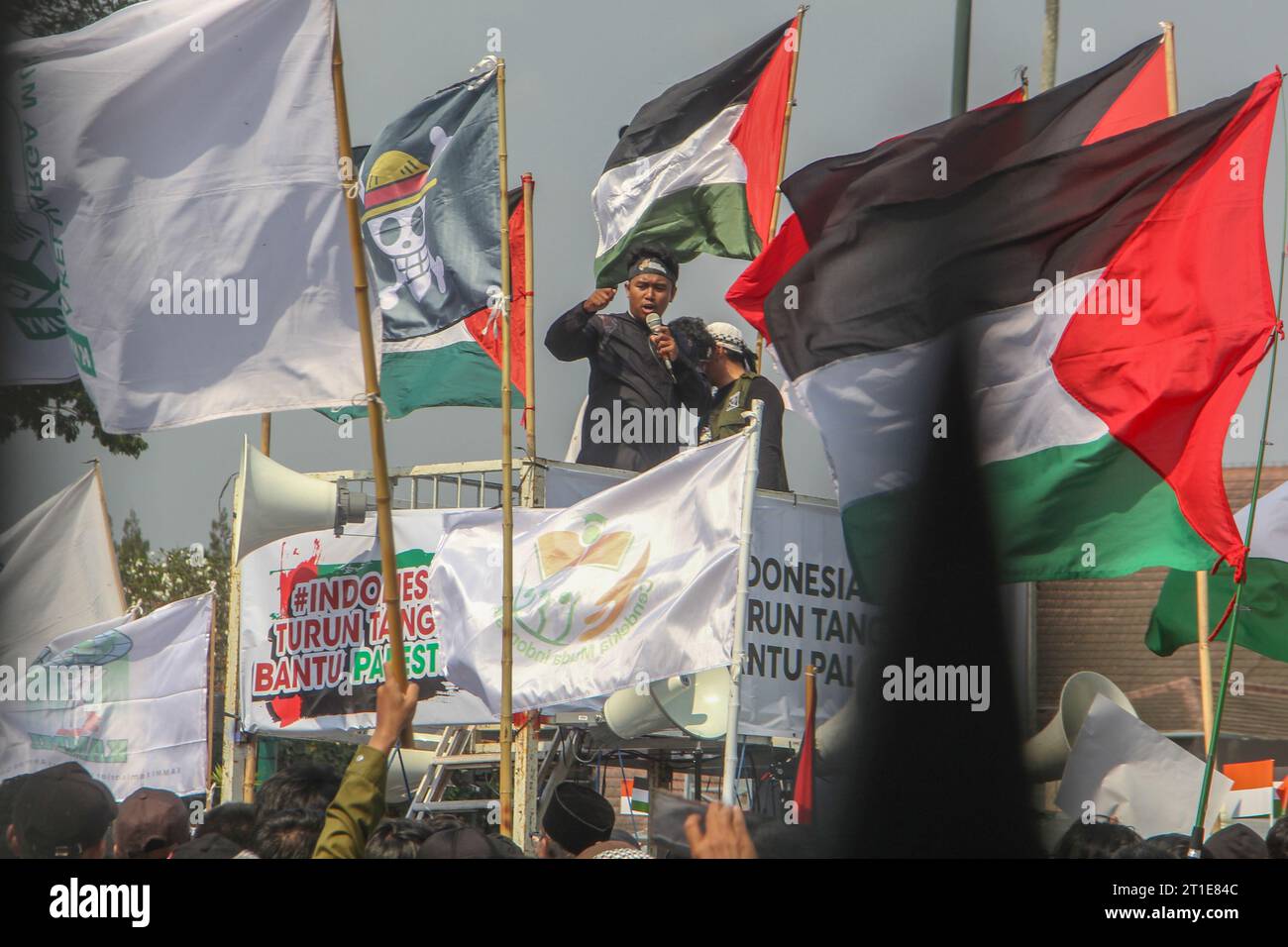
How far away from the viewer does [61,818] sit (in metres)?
5.12

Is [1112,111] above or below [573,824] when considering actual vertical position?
above

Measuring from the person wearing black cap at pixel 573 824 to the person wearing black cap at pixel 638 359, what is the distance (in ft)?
17.4

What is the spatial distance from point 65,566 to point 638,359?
12.9ft

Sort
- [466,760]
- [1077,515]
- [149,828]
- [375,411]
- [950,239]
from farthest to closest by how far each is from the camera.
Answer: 1. [466,760]
2. [950,239]
3. [1077,515]
4. [149,828]
5. [375,411]

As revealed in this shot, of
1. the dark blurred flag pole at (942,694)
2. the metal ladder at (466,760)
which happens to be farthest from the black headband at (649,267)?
the metal ladder at (466,760)

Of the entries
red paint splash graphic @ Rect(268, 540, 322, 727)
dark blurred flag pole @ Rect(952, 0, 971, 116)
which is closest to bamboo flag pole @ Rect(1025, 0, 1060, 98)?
dark blurred flag pole @ Rect(952, 0, 971, 116)

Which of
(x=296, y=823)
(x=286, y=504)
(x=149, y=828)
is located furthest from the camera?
(x=286, y=504)

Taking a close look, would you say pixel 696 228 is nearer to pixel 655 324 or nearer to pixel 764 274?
pixel 655 324

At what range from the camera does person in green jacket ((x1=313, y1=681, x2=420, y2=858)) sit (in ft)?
12.1

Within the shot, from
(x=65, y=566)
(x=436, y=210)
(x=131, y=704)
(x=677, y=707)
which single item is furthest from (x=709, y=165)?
(x=131, y=704)

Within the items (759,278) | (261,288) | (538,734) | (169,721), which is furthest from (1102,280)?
(169,721)

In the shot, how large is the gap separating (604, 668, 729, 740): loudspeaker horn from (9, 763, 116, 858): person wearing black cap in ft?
15.0

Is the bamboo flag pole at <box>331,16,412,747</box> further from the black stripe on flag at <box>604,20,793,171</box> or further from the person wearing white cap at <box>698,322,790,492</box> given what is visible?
the black stripe on flag at <box>604,20,793,171</box>

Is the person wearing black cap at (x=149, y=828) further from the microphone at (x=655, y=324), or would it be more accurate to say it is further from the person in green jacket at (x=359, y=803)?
the microphone at (x=655, y=324)
